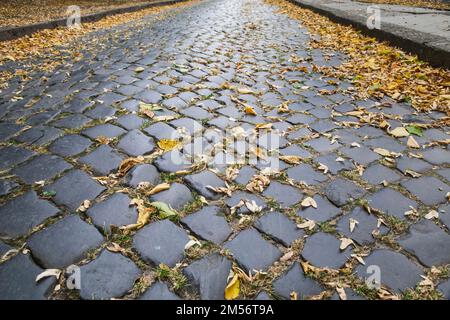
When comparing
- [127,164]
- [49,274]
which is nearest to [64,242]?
Result: [49,274]

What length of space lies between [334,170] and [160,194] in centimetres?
127

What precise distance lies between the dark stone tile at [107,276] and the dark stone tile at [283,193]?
95 cm

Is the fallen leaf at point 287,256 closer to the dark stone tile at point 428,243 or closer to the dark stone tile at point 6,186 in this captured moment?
the dark stone tile at point 428,243

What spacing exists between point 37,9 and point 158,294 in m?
12.0

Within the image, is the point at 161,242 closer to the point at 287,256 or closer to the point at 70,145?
the point at 287,256

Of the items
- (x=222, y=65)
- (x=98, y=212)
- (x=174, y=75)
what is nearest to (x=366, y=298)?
(x=98, y=212)

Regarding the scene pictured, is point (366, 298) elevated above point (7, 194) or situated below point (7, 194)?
below

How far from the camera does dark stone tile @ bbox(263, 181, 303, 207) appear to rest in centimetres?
202

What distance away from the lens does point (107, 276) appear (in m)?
1.52

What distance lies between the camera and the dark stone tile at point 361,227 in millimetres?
1751

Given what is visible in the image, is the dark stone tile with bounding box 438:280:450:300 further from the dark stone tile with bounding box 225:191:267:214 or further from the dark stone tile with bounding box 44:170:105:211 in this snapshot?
the dark stone tile with bounding box 44:170:105:211

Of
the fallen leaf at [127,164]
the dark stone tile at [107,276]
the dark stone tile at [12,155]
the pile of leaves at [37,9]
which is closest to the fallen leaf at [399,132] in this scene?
the fallen leaf at [127,164]
